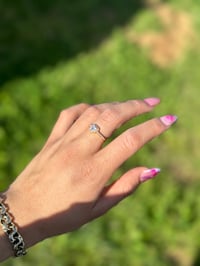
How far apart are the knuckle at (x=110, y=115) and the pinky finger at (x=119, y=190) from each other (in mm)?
247

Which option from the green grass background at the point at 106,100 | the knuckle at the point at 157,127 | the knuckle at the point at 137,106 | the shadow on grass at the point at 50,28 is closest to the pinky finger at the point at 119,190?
the knuckle at the point at 157,127

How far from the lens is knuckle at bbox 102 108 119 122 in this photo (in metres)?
2.36

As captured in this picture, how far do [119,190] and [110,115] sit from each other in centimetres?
33

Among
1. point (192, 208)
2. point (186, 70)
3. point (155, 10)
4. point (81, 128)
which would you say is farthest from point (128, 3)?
point (81, 128)

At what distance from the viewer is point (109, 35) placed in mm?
6949

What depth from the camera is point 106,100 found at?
5730mm

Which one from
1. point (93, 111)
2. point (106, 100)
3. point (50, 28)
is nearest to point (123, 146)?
point (93, 111)

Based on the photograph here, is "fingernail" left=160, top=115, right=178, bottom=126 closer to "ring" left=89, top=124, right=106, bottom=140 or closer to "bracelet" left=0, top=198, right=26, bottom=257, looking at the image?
"ring" left=89, top=124, right=106, bottom=140

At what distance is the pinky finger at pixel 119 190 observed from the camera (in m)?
2.24

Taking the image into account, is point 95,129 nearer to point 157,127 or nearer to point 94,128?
point 94,128

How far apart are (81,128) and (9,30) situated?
168 inches

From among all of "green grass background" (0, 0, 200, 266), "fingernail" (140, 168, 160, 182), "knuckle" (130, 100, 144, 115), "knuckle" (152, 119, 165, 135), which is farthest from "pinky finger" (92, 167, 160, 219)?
"green grass background" (0, 0, 200, 266)

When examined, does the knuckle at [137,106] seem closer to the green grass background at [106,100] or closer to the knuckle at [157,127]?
the knuckle at [157,127]

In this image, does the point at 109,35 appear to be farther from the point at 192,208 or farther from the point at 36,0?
the point at 192,208
